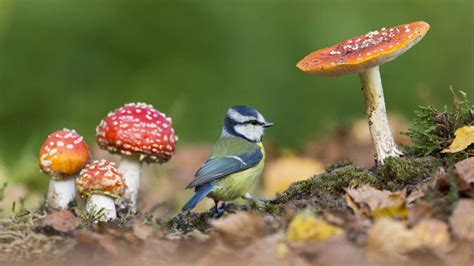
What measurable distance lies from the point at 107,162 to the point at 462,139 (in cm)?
191

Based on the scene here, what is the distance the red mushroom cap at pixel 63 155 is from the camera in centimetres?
402

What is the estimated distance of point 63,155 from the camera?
13.2ft

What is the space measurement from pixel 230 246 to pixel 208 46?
24.6ft

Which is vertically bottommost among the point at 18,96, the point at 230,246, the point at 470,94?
the point at 230,246

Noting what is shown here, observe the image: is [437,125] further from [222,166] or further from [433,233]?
[433,233]

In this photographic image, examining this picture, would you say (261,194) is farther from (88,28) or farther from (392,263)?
(88,28)

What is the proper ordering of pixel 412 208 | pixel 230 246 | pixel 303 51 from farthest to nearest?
pixel 303 51 < pixel 412 208 < pixel 230 246

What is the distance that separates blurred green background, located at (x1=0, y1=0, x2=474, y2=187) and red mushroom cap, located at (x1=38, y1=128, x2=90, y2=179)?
17.3 ft

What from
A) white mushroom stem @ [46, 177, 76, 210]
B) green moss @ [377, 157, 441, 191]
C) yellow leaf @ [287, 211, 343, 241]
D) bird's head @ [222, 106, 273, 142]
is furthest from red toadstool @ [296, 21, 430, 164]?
A: white mushroom stem @ [46, 177, 76, 210]

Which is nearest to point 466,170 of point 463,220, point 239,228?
point 463,220

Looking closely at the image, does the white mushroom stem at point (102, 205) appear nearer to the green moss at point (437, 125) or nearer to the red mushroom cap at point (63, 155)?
the red mushroom cap at point (63, 155)

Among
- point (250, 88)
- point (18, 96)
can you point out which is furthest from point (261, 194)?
point (18, 96)

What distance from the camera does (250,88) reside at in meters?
9.47

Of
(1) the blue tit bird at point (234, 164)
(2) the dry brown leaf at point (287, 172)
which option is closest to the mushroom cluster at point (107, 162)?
(1) the blue tit bird at point (234, 164)
